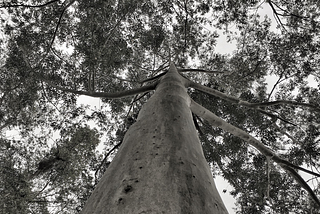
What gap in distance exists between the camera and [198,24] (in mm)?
8211

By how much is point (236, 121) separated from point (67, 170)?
5516mm

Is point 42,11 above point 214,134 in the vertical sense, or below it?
above

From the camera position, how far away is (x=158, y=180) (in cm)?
112

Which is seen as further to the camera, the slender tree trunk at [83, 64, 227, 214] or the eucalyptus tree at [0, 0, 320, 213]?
the eucalyptus tree at [0, 0, 320, 213]

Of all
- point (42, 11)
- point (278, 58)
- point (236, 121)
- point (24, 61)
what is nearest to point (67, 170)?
point (24, 61)

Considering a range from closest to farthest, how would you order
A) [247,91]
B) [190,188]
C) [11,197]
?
[190,188] → [11,197] → [247,91]

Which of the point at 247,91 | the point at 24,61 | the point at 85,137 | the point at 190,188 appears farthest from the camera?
the point at 247,91

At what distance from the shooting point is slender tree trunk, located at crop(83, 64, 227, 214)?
38.3 inches

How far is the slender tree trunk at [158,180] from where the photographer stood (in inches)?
38.3

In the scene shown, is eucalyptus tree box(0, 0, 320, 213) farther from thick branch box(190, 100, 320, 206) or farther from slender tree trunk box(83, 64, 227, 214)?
slender tree trunk box(83, 64, 227, 214)

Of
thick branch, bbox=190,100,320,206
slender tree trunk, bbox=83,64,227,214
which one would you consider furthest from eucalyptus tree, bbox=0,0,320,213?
slender tree trunk, bbox=83,64,227,214

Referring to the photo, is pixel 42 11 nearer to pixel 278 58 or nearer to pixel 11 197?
pixel 11 197

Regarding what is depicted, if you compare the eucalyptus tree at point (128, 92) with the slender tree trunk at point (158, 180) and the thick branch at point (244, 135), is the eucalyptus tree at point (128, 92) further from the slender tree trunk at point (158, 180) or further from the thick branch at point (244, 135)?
the slender tree trunk at point (158, 180)

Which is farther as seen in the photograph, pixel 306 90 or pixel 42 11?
pixel 306 90
